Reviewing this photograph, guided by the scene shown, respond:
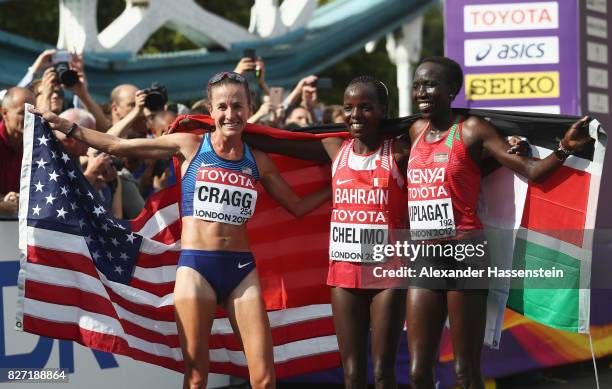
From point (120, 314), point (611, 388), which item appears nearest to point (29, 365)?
point (120, 314)

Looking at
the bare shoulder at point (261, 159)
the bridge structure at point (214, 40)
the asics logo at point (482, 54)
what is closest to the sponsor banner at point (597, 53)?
the asics logo at point (482, 54)

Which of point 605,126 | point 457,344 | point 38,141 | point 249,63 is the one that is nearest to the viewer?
point 457,344

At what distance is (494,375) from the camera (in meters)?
9.63

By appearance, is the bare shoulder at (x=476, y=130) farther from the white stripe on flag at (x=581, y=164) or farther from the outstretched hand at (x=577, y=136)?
the white stripe on flag at (x=581, y=164)

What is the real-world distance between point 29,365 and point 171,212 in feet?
4.91

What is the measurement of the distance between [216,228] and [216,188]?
0.24m

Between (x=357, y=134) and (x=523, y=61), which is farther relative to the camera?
(x=523, y=61)

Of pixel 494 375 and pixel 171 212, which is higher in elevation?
pixel 171 212

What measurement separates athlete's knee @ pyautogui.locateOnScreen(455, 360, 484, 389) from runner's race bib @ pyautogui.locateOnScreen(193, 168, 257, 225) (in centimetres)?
157

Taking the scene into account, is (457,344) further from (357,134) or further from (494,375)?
(494,375)

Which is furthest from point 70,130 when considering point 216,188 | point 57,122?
point 216,188

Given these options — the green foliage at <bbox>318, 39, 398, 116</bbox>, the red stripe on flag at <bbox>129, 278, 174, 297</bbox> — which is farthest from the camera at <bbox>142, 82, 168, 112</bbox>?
the green foliage at <bbox>318, 39, 398, 116</bbox>

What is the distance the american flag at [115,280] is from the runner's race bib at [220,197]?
0.90 metres

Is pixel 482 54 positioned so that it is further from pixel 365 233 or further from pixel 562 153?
pixel 365 233
